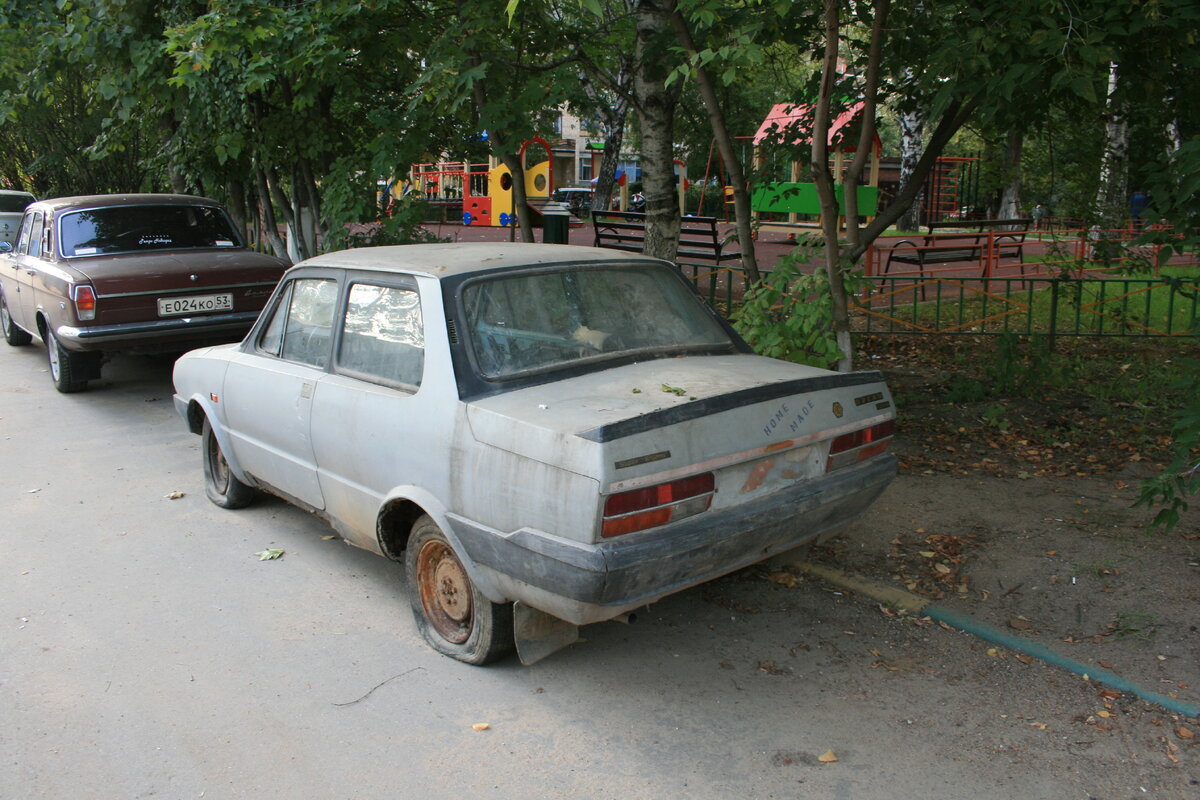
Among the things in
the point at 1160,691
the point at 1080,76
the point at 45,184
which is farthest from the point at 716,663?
the point at 45,184

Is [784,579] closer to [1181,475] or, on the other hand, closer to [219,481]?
[1181,475]

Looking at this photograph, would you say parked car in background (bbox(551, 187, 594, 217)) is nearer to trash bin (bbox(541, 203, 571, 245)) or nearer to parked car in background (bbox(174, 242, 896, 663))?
trash bin (bbox(541, 203, 571, 245))

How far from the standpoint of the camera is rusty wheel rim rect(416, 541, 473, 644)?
4078 millimetres

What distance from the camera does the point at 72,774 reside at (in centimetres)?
337

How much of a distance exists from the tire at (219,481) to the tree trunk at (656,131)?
3706mm

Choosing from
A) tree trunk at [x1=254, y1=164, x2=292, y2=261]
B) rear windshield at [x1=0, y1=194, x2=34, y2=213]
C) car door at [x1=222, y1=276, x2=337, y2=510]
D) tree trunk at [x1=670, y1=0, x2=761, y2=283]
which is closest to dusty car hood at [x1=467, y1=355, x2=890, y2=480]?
car door at [x1=222, y1=276, x2=337, y2=510]

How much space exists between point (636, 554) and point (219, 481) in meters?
3.74

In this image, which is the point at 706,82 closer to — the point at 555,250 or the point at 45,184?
the point at 555,250

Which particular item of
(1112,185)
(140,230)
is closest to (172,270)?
(140,230)

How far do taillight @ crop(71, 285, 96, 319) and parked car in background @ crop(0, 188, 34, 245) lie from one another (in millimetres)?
8821

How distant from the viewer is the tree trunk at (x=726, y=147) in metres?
6.69

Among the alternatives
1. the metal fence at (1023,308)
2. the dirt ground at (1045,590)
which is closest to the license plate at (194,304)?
the metal fence at (1023,308)

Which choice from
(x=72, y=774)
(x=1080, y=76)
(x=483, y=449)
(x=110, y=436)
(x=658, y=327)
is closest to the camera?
(x=72, y=774)

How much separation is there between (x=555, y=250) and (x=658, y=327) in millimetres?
638
